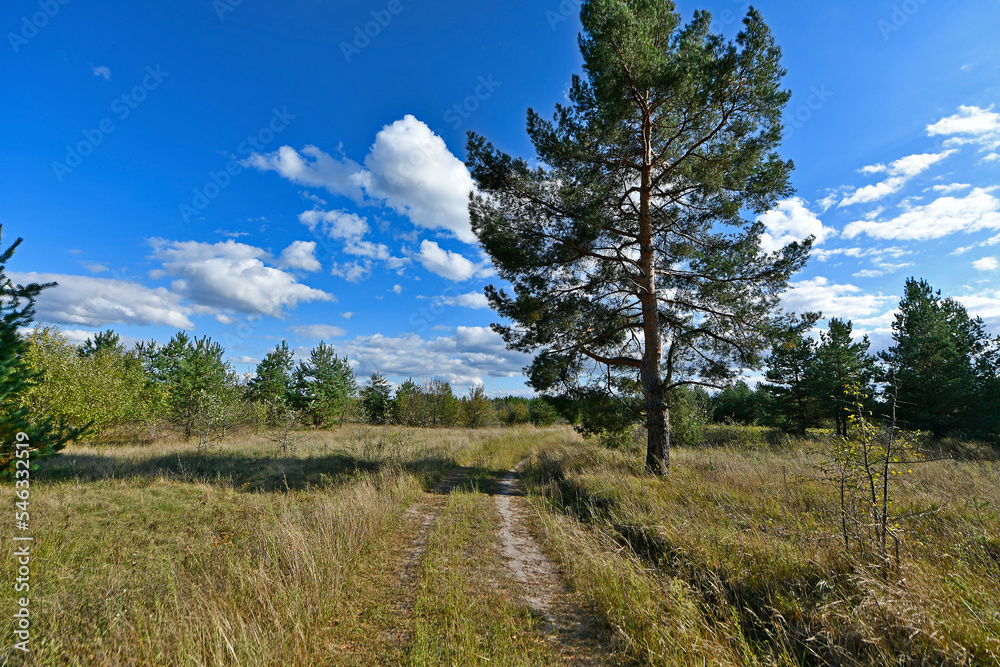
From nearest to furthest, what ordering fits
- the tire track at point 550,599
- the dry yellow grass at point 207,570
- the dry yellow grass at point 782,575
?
the dry yellow grass at point 782,575, the dry yellow grass at point 207,570, the tire track at point 550,599

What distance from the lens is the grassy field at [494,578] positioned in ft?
10.0

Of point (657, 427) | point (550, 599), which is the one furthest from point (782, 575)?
point (657, 427)

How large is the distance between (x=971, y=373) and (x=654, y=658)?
3092 centimetres

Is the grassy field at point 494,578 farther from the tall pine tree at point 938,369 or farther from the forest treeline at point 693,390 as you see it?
the tall pine tree at point 938,369

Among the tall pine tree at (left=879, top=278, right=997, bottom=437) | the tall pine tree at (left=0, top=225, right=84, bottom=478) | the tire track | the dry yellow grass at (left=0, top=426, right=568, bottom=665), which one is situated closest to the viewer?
the dry yellow grass at (left=0, top=426, right=568, bottom=665)

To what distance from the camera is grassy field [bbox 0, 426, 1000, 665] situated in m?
3.06

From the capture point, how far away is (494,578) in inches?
196

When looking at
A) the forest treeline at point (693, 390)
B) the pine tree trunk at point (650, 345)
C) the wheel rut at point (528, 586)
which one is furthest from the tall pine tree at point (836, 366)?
the wheel rut at point (528, 586)

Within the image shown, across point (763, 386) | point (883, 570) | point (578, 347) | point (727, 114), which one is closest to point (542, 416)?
point (763, 386)

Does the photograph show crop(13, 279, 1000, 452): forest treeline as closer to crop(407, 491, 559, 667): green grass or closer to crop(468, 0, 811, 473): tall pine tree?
crop(468, 0, 811, 473): tall pine tree

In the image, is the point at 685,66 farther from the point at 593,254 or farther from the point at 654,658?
the point at 654,658

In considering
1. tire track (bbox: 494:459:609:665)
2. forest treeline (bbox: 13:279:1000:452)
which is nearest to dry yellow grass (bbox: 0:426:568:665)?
tire track (bbox: 494:459:609:665)

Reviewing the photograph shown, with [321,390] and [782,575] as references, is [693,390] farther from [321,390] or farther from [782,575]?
[321,390]

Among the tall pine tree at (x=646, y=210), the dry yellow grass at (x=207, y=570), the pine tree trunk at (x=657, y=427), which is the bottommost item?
the dry yellow grass at (x=207, y=570)
